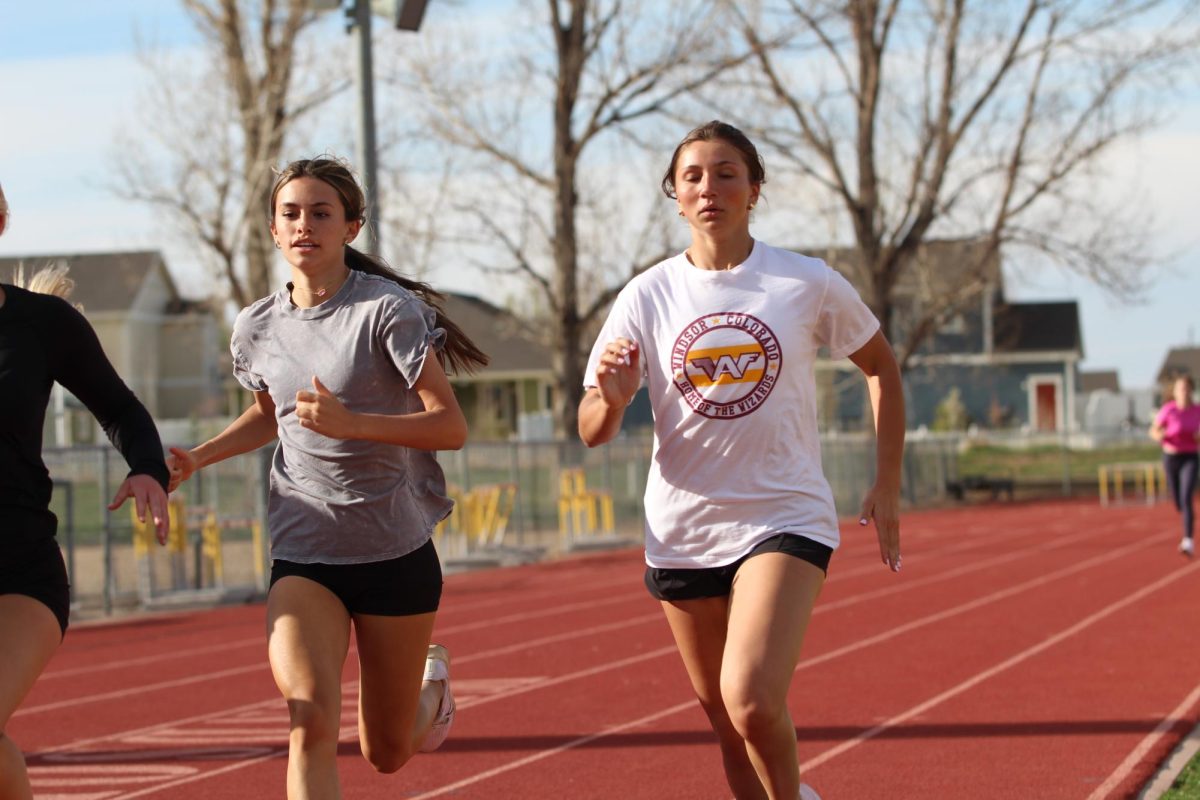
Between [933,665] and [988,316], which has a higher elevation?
[988,316]

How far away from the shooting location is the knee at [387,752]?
15.6ft

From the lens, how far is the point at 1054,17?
34312 mm

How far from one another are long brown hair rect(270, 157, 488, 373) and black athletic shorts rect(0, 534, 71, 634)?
1193 millimetres

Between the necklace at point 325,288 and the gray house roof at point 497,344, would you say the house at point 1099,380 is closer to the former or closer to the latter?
the gray house roof at point 497,344

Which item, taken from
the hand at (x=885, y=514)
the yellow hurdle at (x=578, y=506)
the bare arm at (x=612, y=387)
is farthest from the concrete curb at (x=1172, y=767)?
the yellow hurdle at (x=578, y=506)

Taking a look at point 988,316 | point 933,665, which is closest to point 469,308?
point 988,316

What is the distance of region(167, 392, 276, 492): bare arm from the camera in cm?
475

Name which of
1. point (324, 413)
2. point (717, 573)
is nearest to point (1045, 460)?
point (717, 573)

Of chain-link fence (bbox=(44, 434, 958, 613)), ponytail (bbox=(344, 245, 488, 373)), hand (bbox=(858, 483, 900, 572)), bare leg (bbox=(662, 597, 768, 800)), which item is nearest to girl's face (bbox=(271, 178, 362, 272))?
ponytail (bbox=(344, 245, 488, 373))

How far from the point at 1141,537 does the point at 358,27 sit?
1501 cm

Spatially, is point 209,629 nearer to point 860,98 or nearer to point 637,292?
point 637,292

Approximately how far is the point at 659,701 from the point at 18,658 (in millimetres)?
5607

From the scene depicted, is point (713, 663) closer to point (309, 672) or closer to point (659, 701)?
point (309, 672)

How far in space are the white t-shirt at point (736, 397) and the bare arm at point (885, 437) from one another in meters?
0.11
